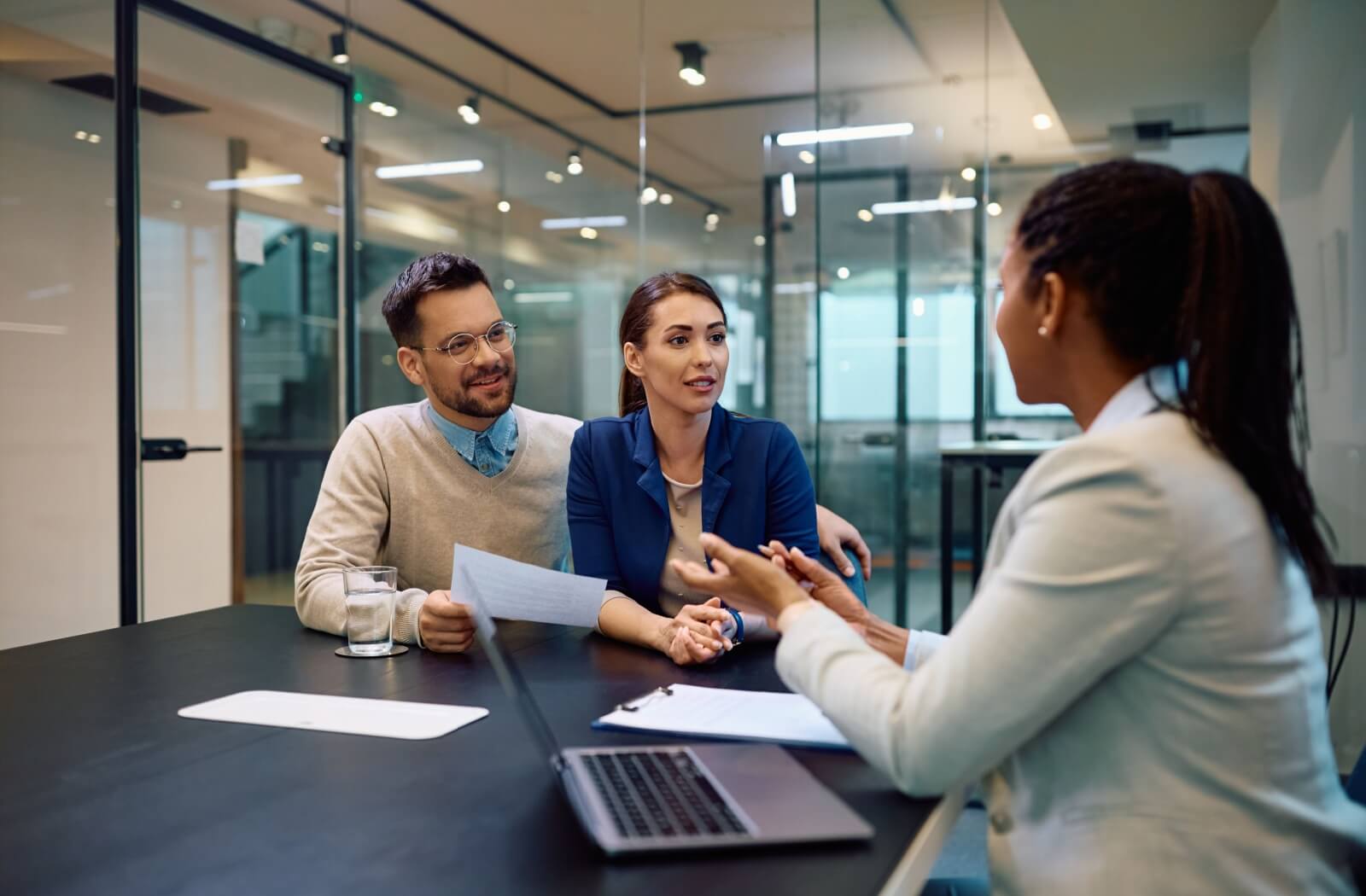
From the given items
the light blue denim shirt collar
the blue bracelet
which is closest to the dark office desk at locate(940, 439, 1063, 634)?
the light blue denim shirt collar

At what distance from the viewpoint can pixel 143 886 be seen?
2.60ft

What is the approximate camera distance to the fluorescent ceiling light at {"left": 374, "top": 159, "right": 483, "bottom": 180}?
188 inches

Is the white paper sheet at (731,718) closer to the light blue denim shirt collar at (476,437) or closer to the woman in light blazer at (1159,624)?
the woman in light blazer at (1159,624)

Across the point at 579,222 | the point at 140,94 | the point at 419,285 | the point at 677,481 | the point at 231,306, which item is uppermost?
the point at 140,94

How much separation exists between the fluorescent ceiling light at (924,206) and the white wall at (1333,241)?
1303 mm

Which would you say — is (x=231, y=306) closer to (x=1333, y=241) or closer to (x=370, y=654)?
(x=370, y=654)

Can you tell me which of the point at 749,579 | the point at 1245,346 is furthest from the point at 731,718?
the point at 1245,346

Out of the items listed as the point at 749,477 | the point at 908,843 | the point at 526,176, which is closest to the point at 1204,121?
the point at 526,176

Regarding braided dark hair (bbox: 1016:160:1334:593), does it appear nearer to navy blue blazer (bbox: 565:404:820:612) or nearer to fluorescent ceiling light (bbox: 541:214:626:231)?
navy blue blazer (bbox: 565:404:820:612)

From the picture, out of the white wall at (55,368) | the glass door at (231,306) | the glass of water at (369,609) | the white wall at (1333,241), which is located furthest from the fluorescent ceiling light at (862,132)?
the glass of water at (369,609)

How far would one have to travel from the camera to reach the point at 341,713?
1263 millimetres

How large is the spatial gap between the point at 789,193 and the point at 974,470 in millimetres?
1434

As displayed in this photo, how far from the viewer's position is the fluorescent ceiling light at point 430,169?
479cm

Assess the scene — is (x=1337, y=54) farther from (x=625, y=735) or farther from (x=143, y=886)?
(x=143, y=886)
